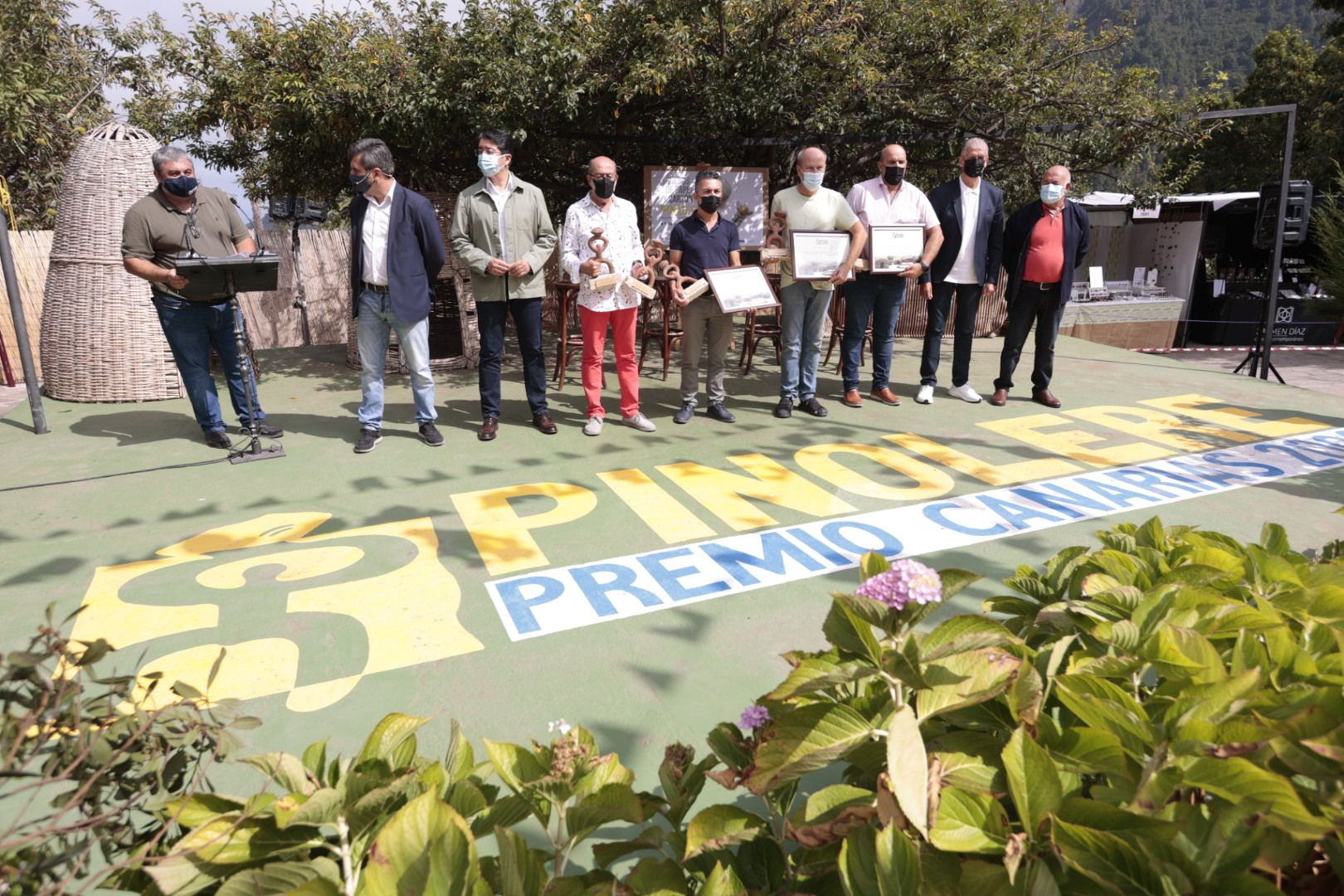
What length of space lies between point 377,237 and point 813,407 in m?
3.43

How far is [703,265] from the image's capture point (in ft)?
18.7

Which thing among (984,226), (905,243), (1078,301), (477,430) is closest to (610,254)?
(477,430)

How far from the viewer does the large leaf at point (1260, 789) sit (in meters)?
0.73

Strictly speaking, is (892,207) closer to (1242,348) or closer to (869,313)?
(869,313)

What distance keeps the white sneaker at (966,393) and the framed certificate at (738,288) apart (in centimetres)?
220

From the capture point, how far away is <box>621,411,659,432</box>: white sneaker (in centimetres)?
577

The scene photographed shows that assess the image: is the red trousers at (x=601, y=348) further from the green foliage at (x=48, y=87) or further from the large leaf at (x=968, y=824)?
the green foliage at (x=48, y=87)

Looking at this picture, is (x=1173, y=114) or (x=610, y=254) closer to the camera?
(x=610, y=254)

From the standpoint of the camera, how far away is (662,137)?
8.37m

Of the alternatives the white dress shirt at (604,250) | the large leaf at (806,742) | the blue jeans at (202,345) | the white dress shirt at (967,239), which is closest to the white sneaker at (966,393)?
the white dress shirt at (967,239)

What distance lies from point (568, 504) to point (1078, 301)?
1276 centimetres

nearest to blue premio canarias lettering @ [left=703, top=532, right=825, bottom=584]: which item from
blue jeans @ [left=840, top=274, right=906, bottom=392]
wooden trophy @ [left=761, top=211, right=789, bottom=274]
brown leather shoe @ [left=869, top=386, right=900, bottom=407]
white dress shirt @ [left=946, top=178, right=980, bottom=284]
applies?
wooden trophy @ [left=761, top=211, right=789, bottom=274]

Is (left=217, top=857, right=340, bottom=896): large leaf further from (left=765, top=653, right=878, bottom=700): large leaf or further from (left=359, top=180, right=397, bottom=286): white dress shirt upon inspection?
(left=359, top=180, right=397, bottom=286): white dress shirt

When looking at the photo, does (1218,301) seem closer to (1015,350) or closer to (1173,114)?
(1173,114)
